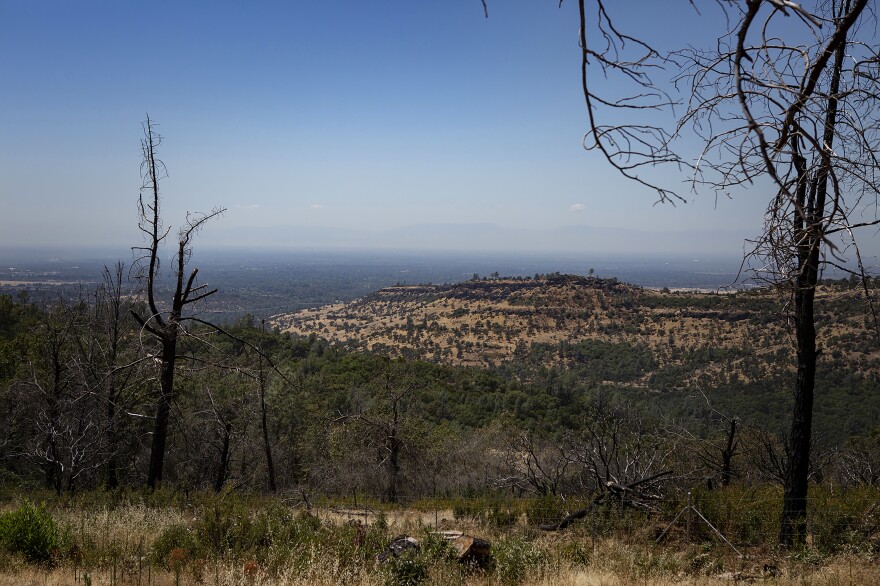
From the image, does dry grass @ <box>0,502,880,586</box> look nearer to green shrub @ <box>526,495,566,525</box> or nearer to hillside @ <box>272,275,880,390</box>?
green shrub @ <box>526,495,566,525</box>

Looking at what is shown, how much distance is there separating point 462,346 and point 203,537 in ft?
239

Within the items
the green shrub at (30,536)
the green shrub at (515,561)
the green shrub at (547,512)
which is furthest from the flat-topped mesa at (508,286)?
the green shrub at (30,536)

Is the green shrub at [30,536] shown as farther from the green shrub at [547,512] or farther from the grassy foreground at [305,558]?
the green shrub at [547,512]

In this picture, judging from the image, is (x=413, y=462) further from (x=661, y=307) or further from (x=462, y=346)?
(x=661, y=307)

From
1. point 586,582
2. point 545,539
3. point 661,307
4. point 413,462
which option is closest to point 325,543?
point 586,582

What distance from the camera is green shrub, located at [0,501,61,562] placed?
5203 millimetres

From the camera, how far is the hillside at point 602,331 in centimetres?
5444

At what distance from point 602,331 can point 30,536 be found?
3149 inches

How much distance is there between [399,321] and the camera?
99500mm

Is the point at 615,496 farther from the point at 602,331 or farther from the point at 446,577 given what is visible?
the point at 602,331

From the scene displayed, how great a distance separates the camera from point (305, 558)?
528 cm

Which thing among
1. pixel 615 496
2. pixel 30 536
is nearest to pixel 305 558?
pixel 30 536

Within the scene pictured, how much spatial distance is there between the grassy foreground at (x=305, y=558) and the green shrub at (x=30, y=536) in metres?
0.01

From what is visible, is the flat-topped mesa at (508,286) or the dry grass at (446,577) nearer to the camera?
the dry grass at (446,577)
